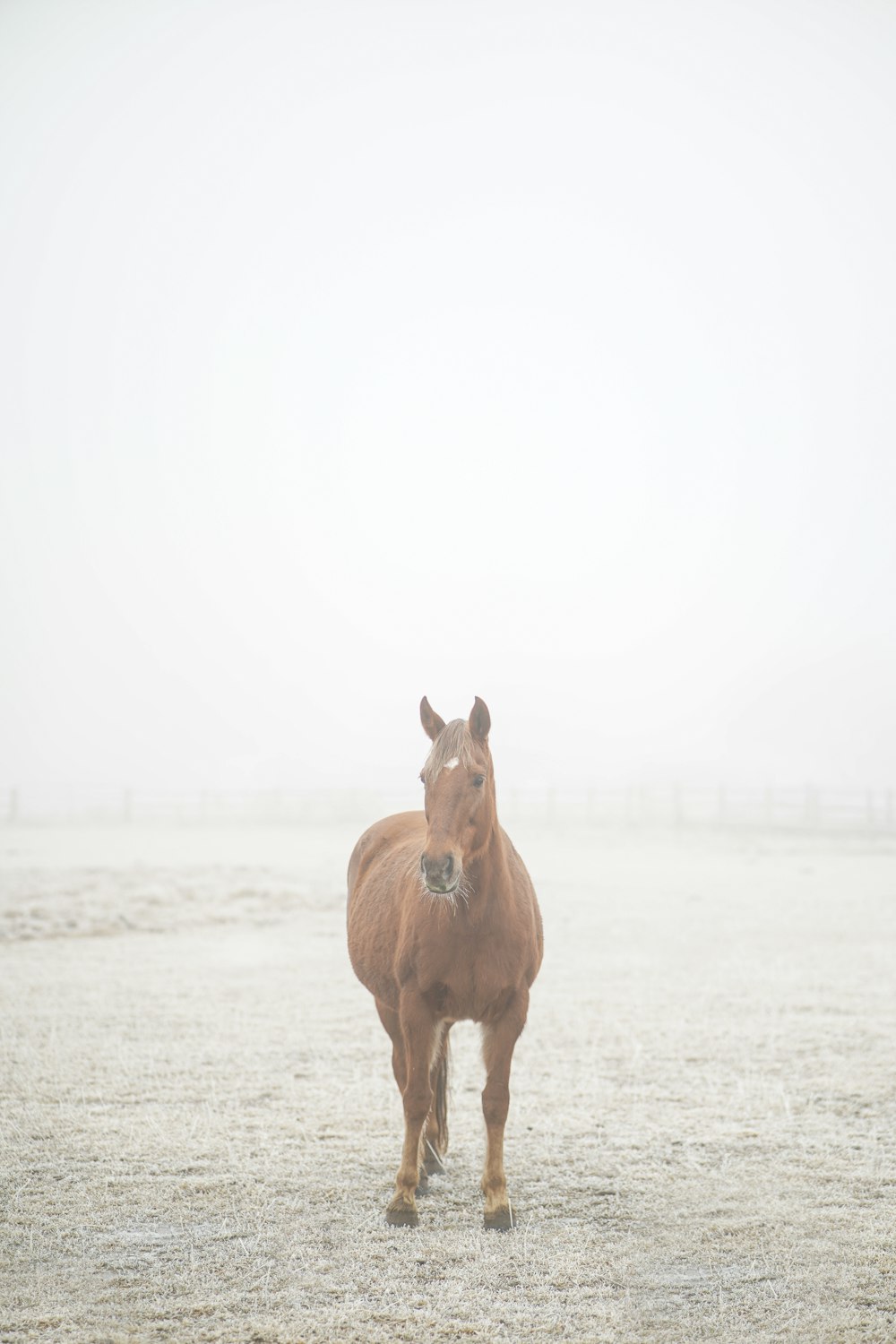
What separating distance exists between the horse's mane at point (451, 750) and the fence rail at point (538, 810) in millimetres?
29678

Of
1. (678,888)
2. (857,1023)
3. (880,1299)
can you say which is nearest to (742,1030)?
(857,1023)

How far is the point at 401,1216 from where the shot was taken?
4242 millimetres

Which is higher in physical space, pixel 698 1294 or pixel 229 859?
pixel 698 1294

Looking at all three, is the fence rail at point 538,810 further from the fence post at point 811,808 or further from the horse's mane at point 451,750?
the horse's mane at point 451,750

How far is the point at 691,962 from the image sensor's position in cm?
1134

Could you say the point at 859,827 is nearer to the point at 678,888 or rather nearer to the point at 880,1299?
the point at 678,888

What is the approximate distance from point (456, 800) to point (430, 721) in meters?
0.62

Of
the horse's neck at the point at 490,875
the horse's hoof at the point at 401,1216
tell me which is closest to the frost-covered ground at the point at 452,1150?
the horse's hoof at the point at 401,1216

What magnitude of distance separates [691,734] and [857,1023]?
10525 cm

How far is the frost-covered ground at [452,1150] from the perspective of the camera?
136 inches

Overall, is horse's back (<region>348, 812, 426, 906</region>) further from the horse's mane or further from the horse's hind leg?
the horse's mane

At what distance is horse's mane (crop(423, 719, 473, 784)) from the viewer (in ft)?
13.9

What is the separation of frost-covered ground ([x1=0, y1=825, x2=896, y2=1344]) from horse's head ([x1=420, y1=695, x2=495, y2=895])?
1.54 meters

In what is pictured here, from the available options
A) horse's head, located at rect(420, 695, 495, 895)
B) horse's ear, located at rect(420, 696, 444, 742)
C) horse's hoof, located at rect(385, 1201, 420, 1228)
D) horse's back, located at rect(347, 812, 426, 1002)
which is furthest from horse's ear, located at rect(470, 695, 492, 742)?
horse's hoof, located at rect(385, 1201, 420, 1228)
